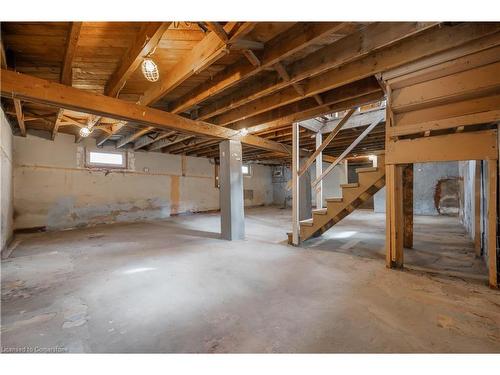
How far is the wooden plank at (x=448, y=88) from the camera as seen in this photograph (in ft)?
6.87

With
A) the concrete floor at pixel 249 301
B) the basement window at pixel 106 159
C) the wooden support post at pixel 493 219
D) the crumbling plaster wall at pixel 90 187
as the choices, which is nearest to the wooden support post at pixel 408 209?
the concrete floor at pixel 249 301

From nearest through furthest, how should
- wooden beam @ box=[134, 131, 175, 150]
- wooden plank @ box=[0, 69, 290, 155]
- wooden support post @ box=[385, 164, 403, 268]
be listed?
wooden plank @ box=[0, 69, 290, 155] → wooden support post @ box=[385, 164, 403, 268] → wooden beam @ box=[134, 131, 175, 150]

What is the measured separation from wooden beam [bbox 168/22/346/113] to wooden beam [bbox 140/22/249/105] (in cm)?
46

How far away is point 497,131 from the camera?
6.97ft

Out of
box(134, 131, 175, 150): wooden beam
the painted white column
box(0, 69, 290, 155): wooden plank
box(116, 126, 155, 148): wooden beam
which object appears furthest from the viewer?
box(134, 131, 175, 150): wooden beam

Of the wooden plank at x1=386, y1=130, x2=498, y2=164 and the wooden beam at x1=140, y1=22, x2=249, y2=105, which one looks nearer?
the wooden beam at x1=140, y1=22, x2=249, y2=105

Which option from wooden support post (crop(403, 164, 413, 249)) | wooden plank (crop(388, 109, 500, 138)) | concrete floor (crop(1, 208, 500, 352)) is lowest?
concrete floor (crop(1, 208, 500, 352))

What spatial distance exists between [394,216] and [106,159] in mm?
7783

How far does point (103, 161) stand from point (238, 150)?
192 inches

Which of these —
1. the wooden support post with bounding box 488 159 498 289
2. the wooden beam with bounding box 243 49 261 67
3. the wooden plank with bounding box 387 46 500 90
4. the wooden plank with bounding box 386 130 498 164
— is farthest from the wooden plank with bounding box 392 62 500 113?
the wooden beam with bounding box 243 49 261 67

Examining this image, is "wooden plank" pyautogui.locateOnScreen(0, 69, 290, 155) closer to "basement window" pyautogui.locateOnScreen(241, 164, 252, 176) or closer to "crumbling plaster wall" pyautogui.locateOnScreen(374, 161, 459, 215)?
"basement window" pyautogui.locateOnScreen(241, 164, 252, 176)

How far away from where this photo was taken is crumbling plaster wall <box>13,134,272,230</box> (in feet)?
18.6

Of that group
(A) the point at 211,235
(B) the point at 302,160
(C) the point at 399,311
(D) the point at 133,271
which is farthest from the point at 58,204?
(C) the point at 399,311
